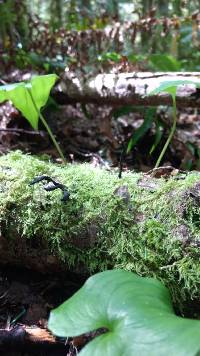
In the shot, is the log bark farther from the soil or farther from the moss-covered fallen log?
the soil

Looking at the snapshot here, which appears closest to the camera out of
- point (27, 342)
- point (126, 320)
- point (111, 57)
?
point (126, 320)

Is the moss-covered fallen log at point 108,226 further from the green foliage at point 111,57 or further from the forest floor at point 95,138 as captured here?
the green foliage at point 111,57

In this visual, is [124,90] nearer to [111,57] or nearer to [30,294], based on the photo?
[111,57]

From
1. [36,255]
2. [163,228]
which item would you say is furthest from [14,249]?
[163,228]

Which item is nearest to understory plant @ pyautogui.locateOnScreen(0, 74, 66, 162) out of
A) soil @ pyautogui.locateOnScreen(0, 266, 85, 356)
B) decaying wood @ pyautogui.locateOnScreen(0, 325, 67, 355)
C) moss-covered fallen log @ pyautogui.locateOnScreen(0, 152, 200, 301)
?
moss-covered fallen log @ pyautogui.locateOnScreen(0, 152, 200, 301)

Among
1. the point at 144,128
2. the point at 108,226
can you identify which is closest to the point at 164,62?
the point at 144,128
